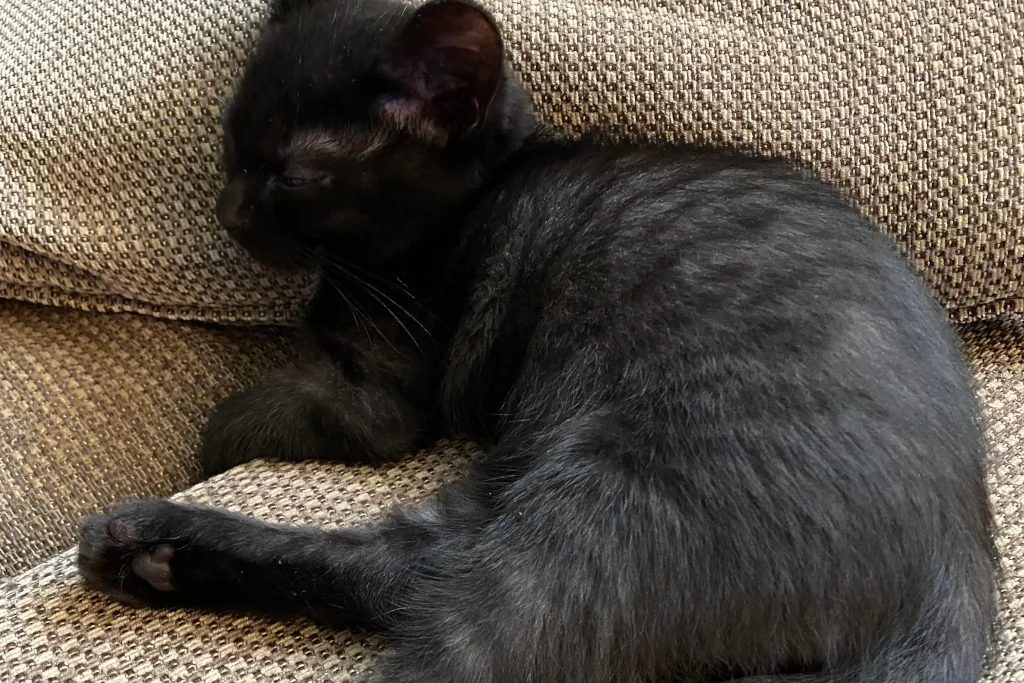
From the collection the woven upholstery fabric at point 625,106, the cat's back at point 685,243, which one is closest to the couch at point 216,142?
the woven upholstery fabric at point 625,106

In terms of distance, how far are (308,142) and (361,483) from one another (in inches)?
16.3

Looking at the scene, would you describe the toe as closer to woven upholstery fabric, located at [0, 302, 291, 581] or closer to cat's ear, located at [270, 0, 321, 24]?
woven upholstery fabric, located at [0, 302, 291, 581]

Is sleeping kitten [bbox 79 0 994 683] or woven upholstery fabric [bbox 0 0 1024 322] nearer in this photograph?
sleeping kitten [bbox 79 0 994 683]

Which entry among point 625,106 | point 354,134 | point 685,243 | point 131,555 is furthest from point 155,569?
point 625,106

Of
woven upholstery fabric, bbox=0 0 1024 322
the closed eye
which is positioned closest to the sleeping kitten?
the closed eye

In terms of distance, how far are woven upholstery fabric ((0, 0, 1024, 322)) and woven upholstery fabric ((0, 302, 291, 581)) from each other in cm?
7

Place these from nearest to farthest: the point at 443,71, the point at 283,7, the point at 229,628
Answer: the point at 229,628 → the point at 443,71 → the point at 283,7

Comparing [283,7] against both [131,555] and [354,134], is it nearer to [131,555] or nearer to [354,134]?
[354,134]

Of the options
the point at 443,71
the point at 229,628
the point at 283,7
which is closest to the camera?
the point at 229,628

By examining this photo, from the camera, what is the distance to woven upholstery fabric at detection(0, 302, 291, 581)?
1.12 metres

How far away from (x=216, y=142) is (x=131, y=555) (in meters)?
0.55

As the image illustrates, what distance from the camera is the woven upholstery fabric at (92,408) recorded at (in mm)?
1125

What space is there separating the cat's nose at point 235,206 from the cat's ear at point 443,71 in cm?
20

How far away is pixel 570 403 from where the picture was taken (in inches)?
37.7
